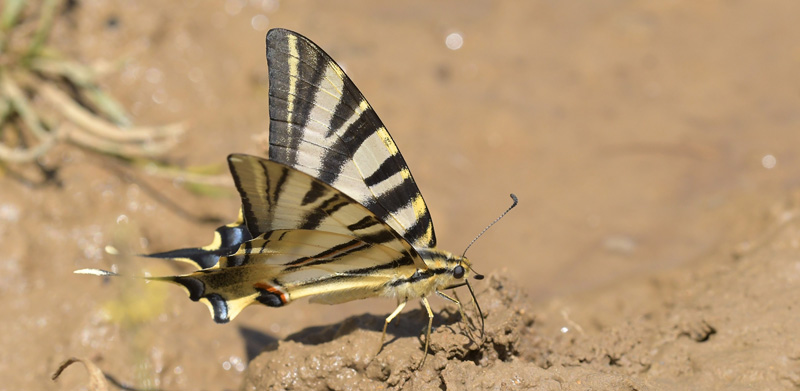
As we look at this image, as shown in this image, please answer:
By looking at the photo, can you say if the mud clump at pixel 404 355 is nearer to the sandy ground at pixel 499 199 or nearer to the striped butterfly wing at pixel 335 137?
the sandy ground at pixel 499 199

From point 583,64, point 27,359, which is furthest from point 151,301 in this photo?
point 583,64

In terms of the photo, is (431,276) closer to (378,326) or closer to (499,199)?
(378,326)

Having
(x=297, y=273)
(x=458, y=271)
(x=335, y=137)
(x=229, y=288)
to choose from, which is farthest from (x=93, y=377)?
(x=458, y=271)

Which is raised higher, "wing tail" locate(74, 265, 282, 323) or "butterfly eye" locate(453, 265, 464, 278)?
"butterfly eye" locate(453, 265, 464, 278)

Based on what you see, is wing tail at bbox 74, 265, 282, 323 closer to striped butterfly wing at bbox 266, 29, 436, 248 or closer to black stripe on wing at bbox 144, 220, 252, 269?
black stripe on wing at bbox 144, 220, 252, 269

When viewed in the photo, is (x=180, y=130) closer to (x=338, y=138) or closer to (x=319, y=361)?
(x=338, y=138)

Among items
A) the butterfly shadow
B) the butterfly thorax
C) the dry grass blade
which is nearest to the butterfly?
the butterfly thorax

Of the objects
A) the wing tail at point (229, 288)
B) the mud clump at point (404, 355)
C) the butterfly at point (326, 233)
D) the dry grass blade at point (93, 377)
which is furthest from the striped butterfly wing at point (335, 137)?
the dry grass blade at point (93, 377)
